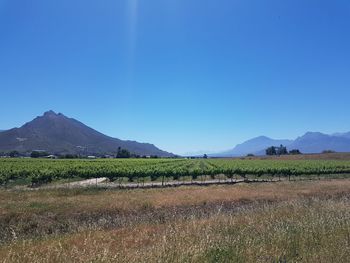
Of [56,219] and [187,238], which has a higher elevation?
[187,238]

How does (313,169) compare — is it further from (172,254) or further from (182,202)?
(172,254)

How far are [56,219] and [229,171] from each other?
4291 cm

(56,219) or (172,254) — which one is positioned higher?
(172,254)

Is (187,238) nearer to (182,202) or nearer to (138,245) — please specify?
(138,245)

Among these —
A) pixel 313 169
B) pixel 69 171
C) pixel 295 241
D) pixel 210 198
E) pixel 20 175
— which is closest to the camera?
pixel 295 241

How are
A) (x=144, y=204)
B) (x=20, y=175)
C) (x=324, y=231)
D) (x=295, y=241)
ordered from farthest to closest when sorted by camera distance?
1. (x=20, y=175)
2. (x=144, y=204)
3. (x=324, y=231)
4. (x=295, y=241)

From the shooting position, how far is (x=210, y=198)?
3153 centimetres

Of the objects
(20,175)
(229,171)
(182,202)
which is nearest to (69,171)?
(20,175)

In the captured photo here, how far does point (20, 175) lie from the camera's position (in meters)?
51.1

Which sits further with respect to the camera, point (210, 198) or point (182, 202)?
point (210, 198)

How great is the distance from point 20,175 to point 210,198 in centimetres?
2982

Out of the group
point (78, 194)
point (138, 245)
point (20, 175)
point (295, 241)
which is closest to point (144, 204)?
point (78, 194)

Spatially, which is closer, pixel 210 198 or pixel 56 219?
pixel 56 219

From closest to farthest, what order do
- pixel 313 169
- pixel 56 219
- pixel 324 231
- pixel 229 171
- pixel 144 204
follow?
pixel 324 231
pixel 56 219
pixel 144 204
pixel 229 171
pixel 313 169
